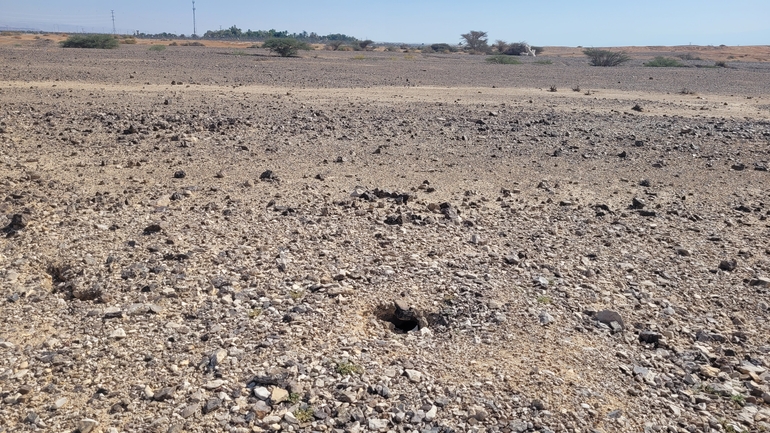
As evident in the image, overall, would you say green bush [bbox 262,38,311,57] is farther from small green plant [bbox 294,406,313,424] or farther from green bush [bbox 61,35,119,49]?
small green plant [bbox 294,406,313,424]

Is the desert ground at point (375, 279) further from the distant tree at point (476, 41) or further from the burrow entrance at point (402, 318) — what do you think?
the distant tree at point (476, 41)

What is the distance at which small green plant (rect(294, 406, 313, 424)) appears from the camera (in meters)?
4.00

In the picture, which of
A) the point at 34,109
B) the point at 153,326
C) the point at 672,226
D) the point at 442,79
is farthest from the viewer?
the point at 442,79

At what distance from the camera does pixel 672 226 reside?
25.4ft

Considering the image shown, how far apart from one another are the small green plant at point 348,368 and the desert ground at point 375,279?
0.10 ft

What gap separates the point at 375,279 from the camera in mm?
5914

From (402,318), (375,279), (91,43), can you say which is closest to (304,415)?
(402,318)

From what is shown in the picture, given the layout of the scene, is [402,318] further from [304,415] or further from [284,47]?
[284,47]

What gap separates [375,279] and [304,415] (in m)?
2.05

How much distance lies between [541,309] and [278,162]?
19.2ft

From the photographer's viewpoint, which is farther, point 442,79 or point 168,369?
point 442,79

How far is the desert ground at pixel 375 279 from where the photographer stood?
4199mm

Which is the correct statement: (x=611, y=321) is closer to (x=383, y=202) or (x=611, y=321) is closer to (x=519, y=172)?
(x=383, y=202)

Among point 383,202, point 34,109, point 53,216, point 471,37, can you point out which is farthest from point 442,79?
point 471,37
